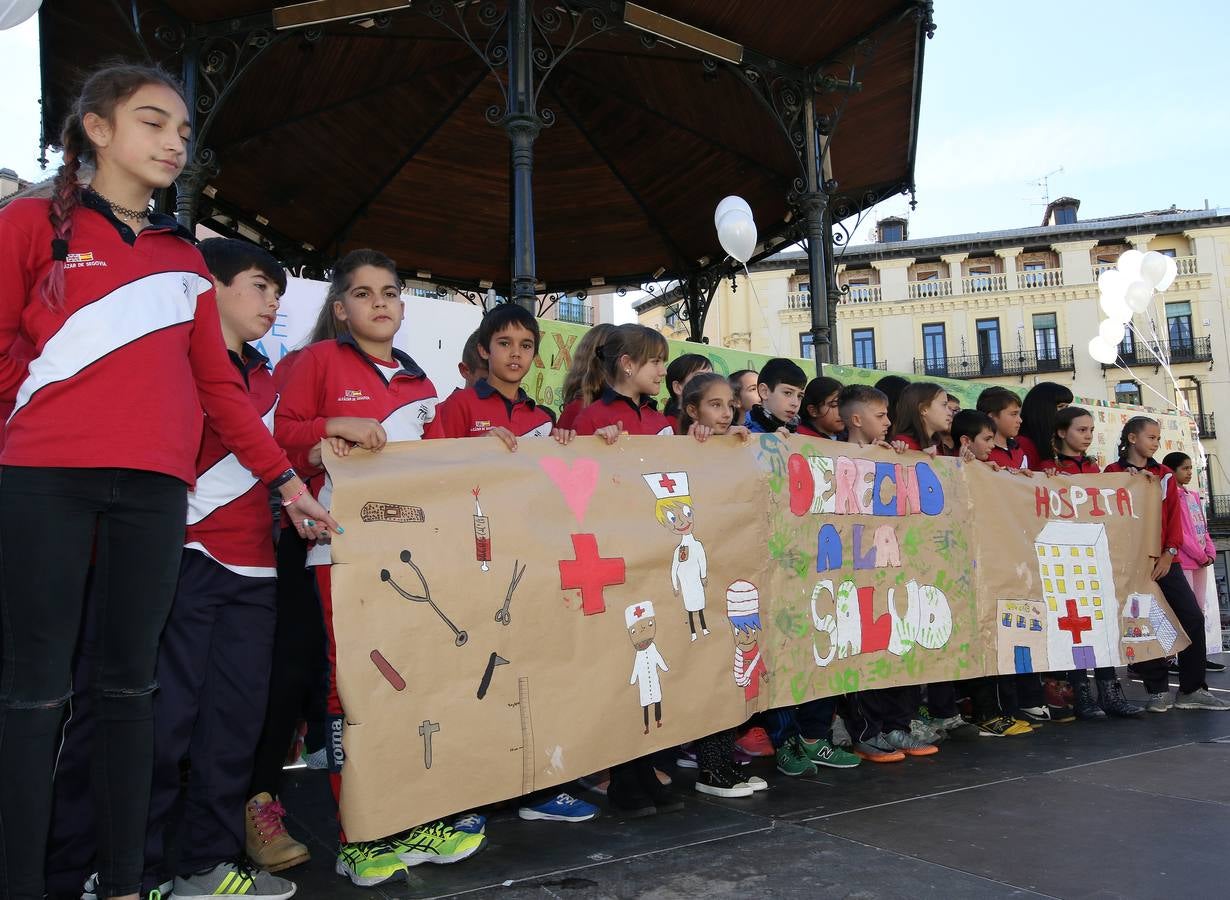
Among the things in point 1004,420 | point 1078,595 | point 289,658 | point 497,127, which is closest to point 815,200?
point 497,127

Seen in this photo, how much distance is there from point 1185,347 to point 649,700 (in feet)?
138

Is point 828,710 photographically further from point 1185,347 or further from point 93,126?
point 1185,347

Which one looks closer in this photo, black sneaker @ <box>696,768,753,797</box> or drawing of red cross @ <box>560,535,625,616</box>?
drawing of red cross @ <box>560,535,625,616</box>

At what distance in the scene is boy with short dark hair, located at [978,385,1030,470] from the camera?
499 cm

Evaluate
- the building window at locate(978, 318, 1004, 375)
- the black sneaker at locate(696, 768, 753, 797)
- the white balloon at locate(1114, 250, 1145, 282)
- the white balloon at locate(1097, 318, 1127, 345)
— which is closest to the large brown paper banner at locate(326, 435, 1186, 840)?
the black sneaker at locate(696, 768, 753, 797)

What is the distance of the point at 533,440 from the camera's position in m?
3.09

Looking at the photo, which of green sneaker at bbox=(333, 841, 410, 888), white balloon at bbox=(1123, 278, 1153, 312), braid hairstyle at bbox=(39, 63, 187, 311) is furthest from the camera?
white balloon at bbox=(1123, 278, 1153, 312)

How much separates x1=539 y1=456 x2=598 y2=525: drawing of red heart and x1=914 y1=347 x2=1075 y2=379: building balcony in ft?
120

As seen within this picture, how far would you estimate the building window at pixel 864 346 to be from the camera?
39375mm

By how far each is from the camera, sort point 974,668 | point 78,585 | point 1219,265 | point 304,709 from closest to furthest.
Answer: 1. point 78,585
2. point 304,709
3. point 974,668
4. point 1219,265

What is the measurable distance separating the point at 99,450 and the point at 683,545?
1.96 m

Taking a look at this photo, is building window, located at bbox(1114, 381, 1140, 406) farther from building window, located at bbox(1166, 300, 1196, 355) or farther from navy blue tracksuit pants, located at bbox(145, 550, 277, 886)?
navy blue tracksuit pants, located at bbox(145, 550, 277, 886)

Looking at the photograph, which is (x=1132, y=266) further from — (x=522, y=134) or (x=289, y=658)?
(x=289, y=658)

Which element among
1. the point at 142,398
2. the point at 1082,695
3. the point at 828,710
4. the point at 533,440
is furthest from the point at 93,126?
the point at 1082,695
